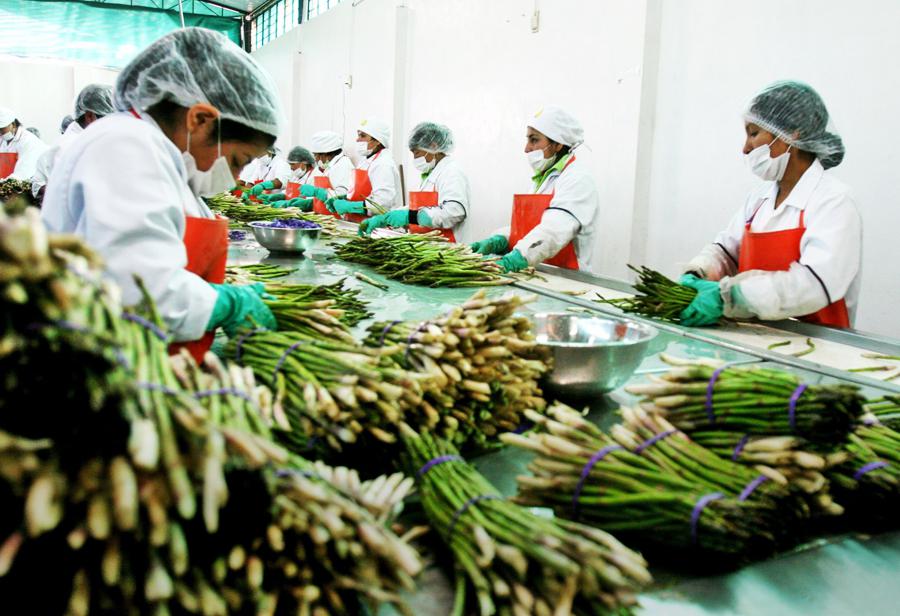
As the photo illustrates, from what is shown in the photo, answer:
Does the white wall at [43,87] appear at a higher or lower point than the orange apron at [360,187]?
higher

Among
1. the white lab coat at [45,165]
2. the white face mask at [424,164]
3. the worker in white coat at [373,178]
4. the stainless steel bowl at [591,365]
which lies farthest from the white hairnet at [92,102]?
the stainless steel bowl at [591,365]

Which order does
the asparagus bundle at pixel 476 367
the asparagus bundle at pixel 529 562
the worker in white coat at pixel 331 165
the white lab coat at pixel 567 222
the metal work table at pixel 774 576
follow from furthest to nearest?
the worker in white coat at pixel 331 165
the white lab coat at pixel 567 222
the asparagus bundle at pixel 476 367
the metal work table at pixel 774 576
the asparagus bundle at pixel 529 562

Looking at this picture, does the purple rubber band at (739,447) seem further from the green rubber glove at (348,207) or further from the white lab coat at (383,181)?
the white lab coat at (383,181)

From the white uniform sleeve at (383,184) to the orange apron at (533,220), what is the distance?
3.26m

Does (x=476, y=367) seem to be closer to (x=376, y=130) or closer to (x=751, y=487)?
(x=751, y=487)

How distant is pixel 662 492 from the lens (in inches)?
41.2

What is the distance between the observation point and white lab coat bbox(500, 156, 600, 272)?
14.4 ft

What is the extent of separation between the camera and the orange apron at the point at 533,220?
15.5ft

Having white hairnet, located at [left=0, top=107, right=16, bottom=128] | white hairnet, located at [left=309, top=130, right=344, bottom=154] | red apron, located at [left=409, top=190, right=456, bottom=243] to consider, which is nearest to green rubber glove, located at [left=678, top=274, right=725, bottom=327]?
red apron, located at [left=409, top=190, right=456, bottom=243]

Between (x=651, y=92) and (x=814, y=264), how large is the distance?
3306 millimetres

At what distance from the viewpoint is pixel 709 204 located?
5.22 meters

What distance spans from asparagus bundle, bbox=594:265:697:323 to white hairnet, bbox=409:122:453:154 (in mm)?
4184

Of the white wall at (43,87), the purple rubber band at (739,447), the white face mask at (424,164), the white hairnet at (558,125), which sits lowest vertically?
the purple rubber band at (739,447)

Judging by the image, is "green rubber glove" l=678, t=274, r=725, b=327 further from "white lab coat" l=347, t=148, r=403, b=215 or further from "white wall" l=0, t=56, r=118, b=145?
"white wall" l=0, t=56, r=118, b=145
